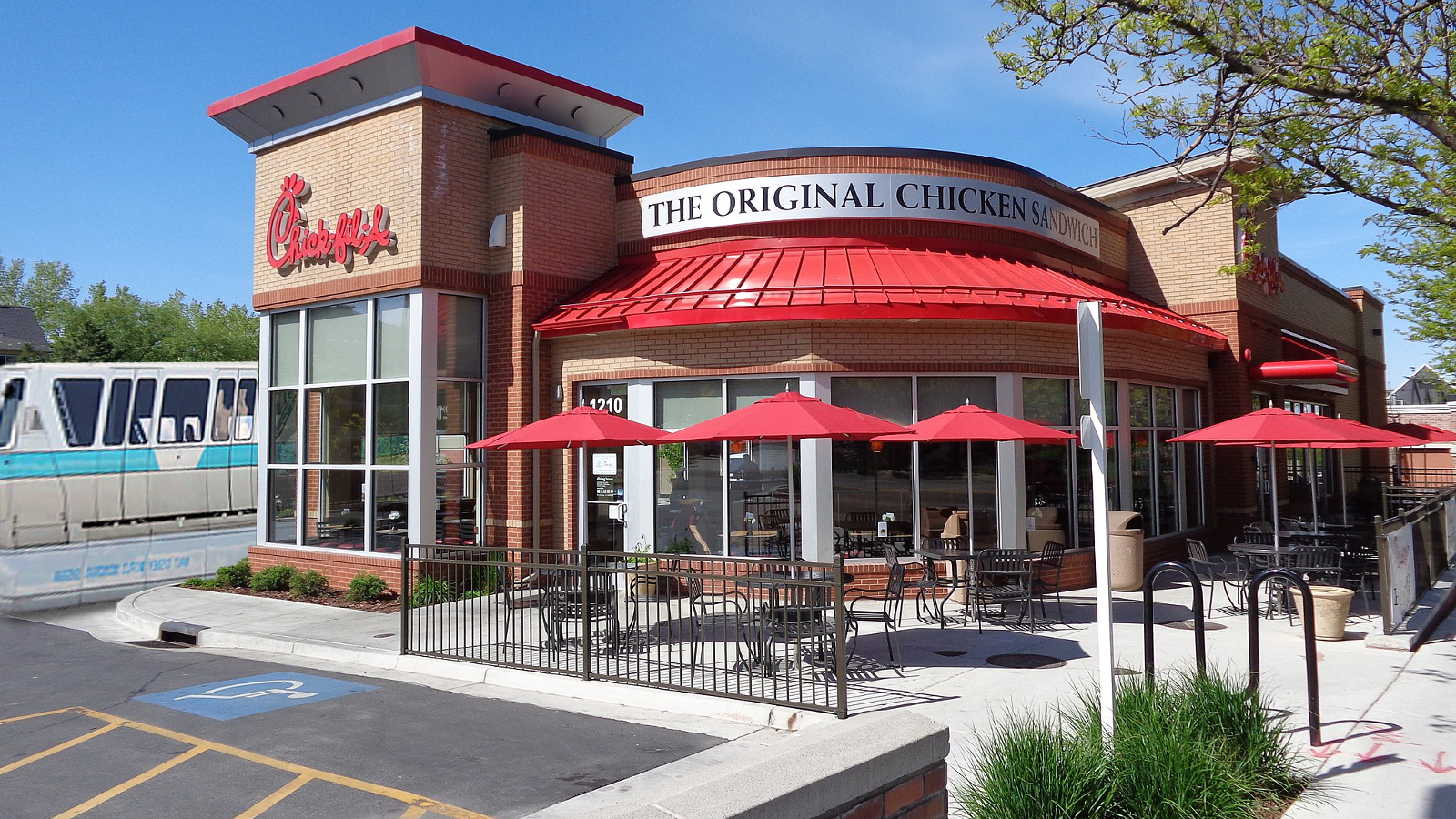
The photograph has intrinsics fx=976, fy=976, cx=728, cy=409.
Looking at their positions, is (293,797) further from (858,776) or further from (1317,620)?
(1317,620)

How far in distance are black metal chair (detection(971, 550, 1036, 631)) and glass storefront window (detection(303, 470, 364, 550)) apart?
9433 mm

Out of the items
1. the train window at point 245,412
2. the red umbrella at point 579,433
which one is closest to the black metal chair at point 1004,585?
the red umbrella at point 579,433

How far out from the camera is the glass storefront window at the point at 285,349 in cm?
1658

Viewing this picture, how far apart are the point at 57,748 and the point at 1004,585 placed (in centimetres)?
1023

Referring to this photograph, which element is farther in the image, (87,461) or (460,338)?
(87,461)

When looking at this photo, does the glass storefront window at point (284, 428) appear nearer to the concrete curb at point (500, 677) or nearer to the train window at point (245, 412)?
the train window at point (245, 412)

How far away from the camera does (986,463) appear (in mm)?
14219

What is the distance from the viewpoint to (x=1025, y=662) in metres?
9.88

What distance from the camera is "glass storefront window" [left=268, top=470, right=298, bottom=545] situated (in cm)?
1634

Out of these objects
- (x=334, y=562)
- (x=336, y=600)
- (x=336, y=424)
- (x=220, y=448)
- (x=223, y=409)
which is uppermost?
(x=223, y=409)

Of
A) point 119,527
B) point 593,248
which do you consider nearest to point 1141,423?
point 593,248

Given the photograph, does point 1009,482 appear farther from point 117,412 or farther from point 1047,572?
point 117,412

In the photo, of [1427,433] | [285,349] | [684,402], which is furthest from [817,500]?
[1427,433]

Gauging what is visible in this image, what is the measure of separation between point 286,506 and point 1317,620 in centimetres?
1513
